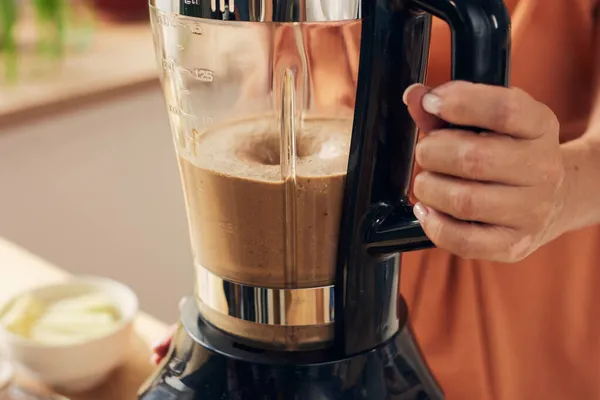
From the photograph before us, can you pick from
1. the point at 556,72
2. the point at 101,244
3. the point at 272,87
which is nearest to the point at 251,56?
the point at 272,87

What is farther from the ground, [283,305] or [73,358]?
[283,305]

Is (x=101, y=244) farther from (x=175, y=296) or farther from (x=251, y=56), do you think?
(x=251, y=56)

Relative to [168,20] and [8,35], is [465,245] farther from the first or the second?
[8,35]

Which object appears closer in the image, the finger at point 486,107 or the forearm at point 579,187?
the finger at point 486,107

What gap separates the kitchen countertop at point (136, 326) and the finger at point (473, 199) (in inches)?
14.5

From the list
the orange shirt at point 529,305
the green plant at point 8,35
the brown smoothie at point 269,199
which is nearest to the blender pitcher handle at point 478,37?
the brown smoothie at point 269,199

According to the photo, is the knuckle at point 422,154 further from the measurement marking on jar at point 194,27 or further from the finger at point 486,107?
the measurement marking on jar at point 194,27

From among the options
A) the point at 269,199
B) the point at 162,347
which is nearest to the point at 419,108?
the point at 269,199

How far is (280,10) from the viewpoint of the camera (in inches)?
17.4

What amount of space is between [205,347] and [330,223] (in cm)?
13

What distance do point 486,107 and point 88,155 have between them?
4.00 feet

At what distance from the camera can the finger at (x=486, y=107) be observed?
397mm

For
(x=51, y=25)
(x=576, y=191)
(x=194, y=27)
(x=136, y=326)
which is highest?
(x=194, y=27)

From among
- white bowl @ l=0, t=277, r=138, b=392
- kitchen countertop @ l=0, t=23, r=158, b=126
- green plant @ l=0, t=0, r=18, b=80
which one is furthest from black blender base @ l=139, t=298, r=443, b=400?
green plant @ l=0, t=0, r=18, b=80
